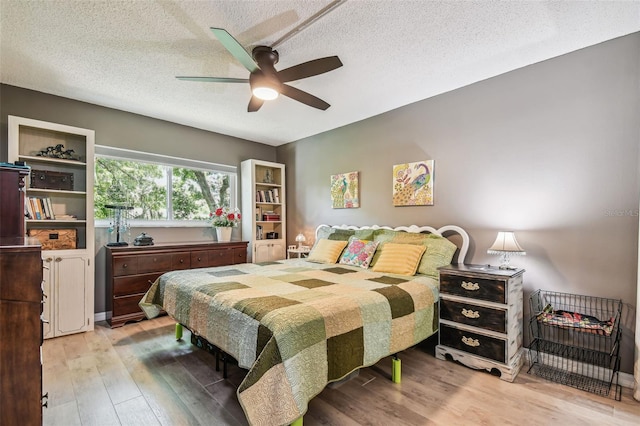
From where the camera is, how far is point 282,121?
4.25m

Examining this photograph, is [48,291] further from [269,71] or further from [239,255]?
[269,71]

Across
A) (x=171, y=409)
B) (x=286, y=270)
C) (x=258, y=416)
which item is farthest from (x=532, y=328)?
(x=171, y=409)

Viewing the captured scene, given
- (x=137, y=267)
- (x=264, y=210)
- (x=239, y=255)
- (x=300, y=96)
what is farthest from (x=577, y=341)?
(x=137, y=267)

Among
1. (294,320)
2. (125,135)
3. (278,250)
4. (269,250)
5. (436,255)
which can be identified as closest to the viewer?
(294,320)

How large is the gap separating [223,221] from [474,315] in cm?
352

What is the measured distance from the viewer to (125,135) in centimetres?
390

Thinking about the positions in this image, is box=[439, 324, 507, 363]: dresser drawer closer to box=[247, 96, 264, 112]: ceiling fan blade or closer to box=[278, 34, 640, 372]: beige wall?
box=[278, 34, 640, 372]: beige wall

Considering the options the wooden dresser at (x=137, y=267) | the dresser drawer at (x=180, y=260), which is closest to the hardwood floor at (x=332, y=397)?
the wooden dresser at (x=137, y=267)

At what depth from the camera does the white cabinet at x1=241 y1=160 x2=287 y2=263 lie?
192 inches

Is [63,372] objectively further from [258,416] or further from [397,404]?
[397,404]

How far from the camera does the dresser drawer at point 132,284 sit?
11.3ft

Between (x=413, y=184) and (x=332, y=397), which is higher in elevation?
(x=413, y=184)

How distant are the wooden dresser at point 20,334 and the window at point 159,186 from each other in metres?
3.22

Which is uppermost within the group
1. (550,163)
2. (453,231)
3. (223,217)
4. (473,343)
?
(550,163)
